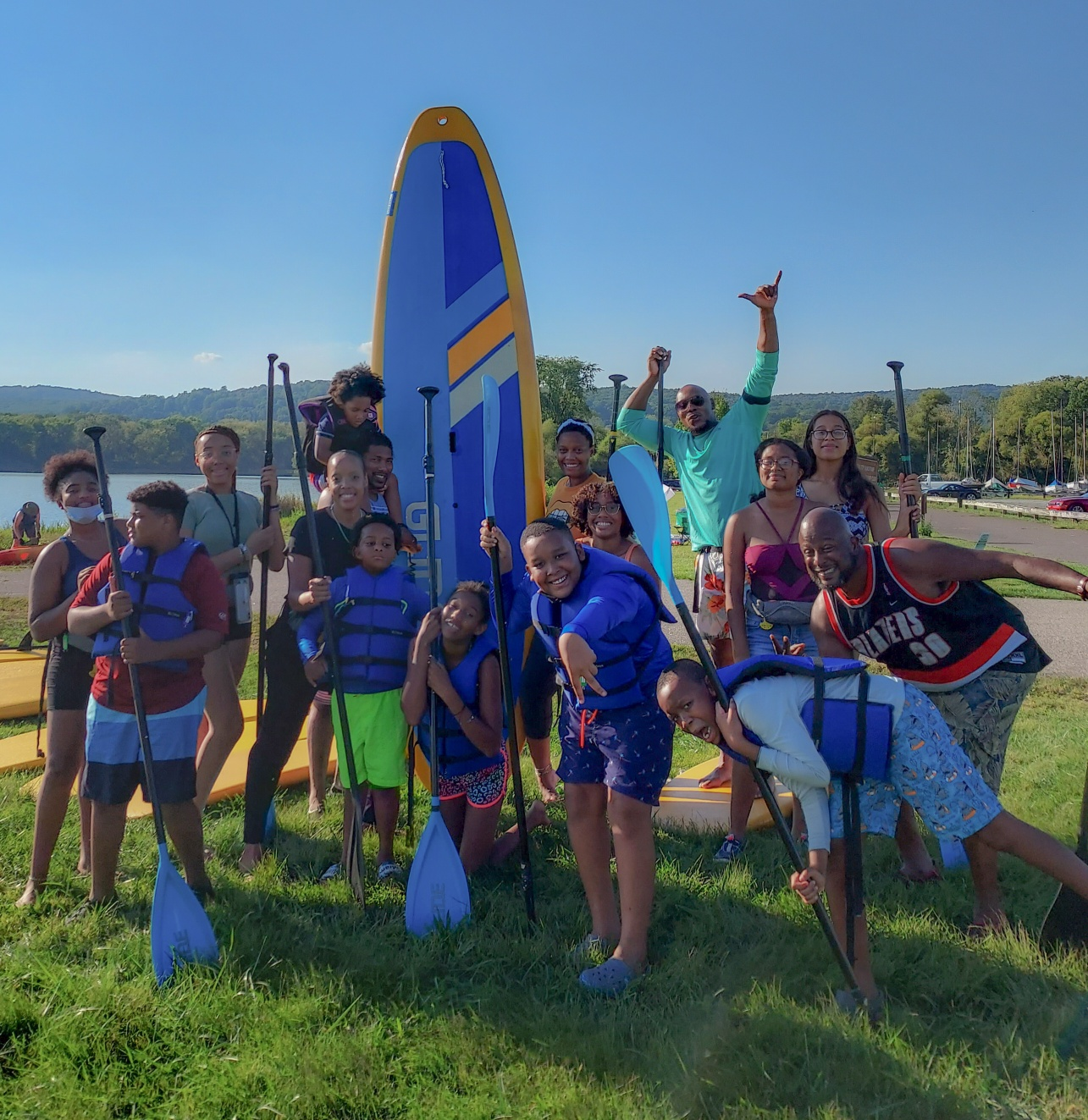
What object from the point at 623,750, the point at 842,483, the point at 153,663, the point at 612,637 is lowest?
the point at 623,750

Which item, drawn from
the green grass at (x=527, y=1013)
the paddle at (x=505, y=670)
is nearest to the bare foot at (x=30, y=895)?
the green grass at (x=527, y=1013)

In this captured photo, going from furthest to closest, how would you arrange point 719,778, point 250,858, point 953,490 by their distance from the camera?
point 953,490 < point 719,778 < point 250,858

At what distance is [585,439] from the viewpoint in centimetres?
428

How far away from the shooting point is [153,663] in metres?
3.17

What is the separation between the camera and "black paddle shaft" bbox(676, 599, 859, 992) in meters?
2.32

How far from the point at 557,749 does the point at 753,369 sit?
2803 mm

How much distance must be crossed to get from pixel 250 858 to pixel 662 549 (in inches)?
92.7

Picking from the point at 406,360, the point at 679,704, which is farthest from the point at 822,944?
the point at 406,360

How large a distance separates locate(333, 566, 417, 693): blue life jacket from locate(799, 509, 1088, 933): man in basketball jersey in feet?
5.35

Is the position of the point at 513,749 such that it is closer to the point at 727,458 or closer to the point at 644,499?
the point at 644,499

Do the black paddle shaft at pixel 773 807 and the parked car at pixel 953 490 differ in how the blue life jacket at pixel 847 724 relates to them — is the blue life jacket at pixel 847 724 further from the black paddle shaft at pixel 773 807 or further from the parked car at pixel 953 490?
the parked car at pixel 953 490

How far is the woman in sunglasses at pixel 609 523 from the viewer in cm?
379

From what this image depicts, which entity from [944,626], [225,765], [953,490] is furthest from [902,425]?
[953,490]

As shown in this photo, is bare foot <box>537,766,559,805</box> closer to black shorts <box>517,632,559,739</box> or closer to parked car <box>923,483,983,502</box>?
black shorts <box>517,632,559,739</box>
